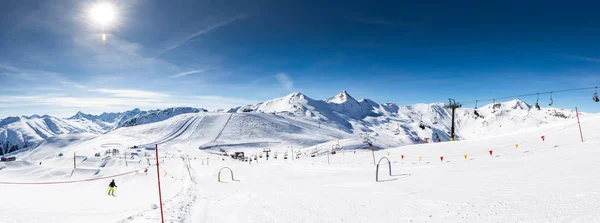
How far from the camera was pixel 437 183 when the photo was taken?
15.7 metres

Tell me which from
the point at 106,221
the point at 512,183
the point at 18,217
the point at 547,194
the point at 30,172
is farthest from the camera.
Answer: the point at 30,172

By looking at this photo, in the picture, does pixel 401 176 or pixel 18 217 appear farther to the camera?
pixel 401 176

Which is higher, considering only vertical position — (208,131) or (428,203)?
(208,131)

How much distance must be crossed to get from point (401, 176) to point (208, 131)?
5722 inches

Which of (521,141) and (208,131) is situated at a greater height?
(208,131)

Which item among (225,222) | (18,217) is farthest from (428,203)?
(18,217)

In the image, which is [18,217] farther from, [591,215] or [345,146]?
[345,146]

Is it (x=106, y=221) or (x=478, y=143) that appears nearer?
(x=106, y=221)

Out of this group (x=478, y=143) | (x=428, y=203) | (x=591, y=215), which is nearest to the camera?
(x=591, y=215)

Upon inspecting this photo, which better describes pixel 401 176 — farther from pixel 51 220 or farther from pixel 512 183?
pixel 51 220

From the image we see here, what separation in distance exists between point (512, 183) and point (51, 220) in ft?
80.3

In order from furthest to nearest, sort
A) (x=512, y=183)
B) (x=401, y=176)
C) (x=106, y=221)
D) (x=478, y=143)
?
1. (x=478, y=143)
2. (x=401, y=176)
3. (x=106, y=221)
4. (x=512, y=183)

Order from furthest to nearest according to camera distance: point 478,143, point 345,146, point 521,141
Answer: point 345,146 → point 478,143 → point 521,141

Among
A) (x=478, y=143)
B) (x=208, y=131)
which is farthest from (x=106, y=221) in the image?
(x=208, y=131)
